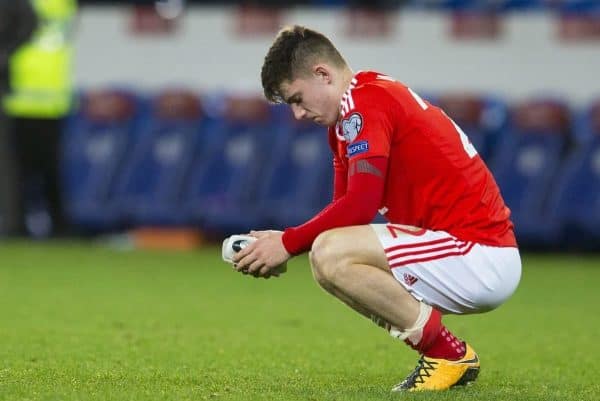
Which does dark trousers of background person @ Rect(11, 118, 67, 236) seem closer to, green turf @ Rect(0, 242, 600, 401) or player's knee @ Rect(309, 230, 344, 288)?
green turf @ Rect(0, 242, 600, 401)

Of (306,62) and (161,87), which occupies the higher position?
(306,62)

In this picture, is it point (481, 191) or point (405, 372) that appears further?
point (405, 372)

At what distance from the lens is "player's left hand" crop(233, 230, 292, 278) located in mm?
4711

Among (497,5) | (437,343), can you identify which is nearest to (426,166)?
(437,343)

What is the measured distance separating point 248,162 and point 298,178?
20.7 inches

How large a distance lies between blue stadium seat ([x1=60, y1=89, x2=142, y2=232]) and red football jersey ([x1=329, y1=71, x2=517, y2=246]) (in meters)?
8.02

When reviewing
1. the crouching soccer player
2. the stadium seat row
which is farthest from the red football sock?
the stadium seat row

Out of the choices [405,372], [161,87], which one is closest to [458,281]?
[405,372]

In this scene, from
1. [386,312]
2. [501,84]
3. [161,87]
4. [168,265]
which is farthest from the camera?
[161,87]

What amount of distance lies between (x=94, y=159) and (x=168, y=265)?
106 inches

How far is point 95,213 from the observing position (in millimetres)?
12570

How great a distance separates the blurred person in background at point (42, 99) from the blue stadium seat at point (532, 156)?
13.1ft

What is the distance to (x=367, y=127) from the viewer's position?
15.3 ft

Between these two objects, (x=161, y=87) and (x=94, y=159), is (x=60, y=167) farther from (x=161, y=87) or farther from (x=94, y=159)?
(x=161, y=87)
